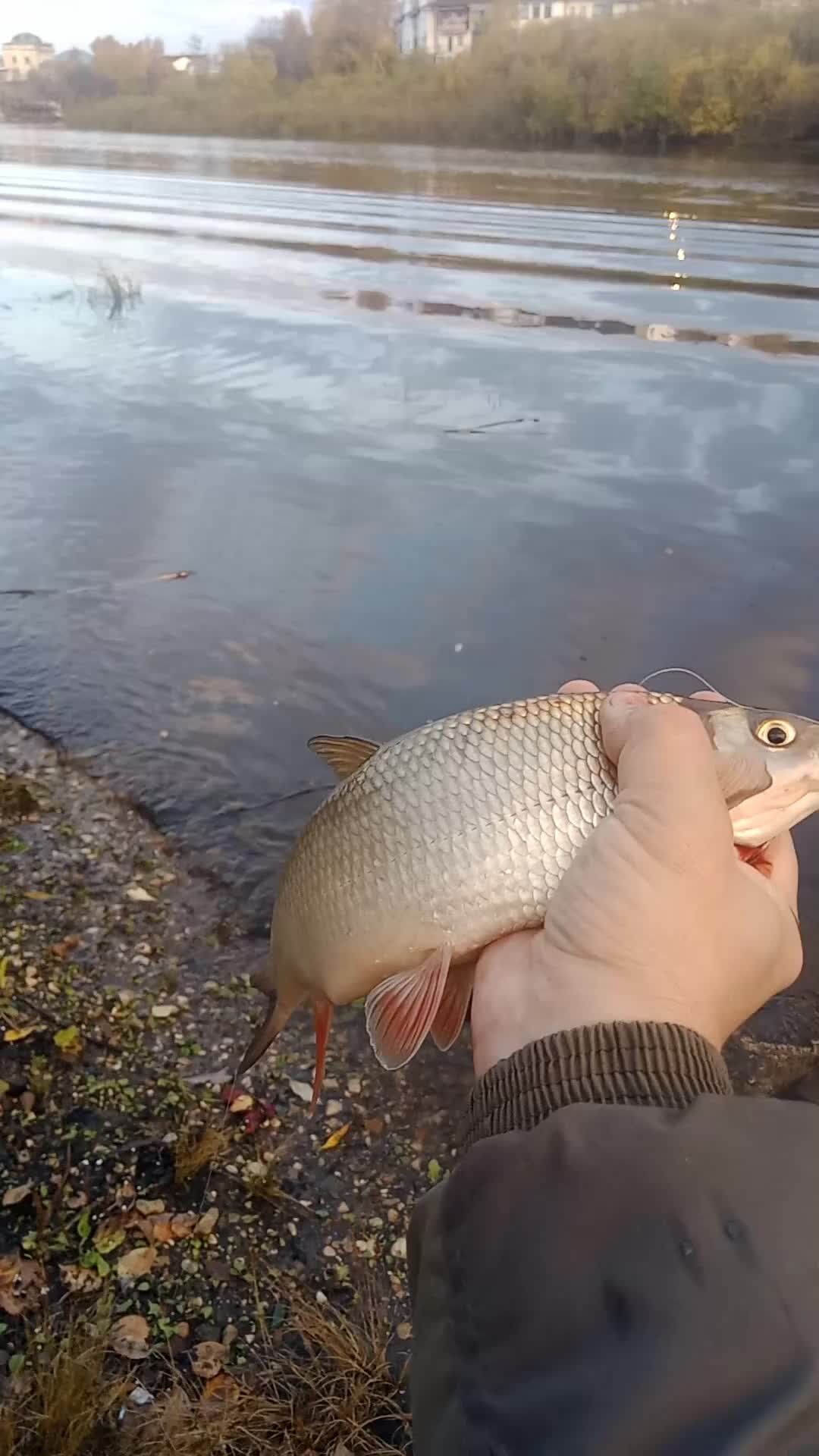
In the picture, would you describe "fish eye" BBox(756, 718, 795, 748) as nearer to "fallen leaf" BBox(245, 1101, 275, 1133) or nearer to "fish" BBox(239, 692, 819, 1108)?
"fish" BBox(239, 692, 819, 1108)

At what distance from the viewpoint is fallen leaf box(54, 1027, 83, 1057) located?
10.5 ft

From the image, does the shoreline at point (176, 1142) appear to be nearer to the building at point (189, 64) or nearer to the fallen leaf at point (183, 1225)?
the fallen leaf at point (183, 1225)

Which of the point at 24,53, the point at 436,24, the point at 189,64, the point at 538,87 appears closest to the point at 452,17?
the point at 436,24

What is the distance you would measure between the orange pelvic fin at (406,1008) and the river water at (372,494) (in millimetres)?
1889

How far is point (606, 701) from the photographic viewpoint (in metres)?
2.26

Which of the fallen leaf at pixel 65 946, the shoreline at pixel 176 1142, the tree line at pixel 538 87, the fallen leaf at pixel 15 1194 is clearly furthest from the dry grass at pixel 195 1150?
the tree line at pixel 538 87

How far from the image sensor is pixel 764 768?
231 cm

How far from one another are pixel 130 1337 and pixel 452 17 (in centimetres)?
9732

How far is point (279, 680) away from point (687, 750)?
3.94 m

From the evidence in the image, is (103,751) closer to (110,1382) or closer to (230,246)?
(110,1382)

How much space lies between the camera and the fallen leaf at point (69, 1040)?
10.5 ft

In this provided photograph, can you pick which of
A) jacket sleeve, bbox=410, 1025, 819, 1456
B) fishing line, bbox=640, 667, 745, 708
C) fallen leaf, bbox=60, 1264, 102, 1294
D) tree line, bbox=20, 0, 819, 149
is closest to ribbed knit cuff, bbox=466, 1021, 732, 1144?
jacket sleeve, bbox=410, 1025, 819, 1456

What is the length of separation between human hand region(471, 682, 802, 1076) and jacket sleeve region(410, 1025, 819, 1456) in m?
0.26

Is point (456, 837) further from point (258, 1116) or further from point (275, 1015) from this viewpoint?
point (258, 1116)
